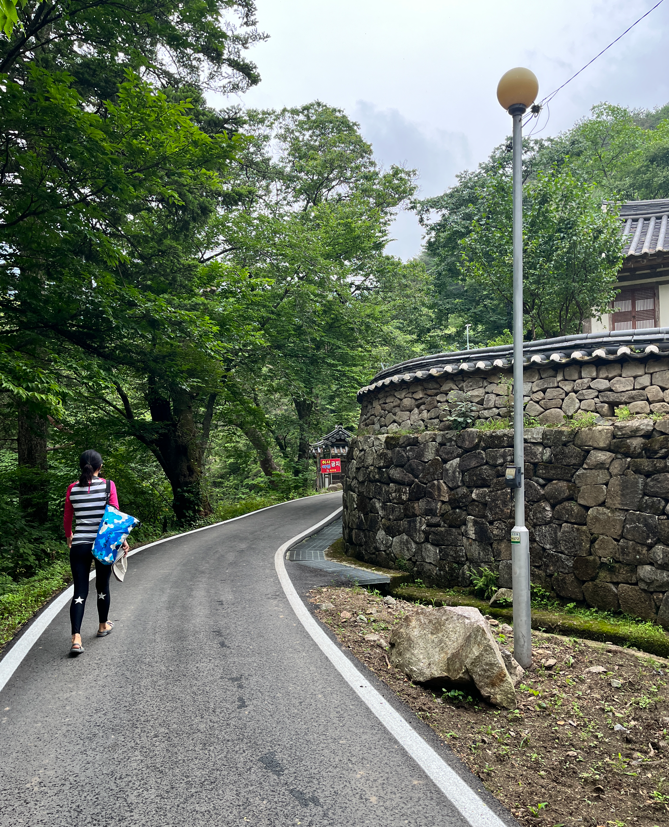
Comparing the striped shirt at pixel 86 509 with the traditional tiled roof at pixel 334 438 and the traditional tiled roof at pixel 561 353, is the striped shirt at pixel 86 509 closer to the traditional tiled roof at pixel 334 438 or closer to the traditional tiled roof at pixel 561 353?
the traditional tiled roof at pixel 561 353

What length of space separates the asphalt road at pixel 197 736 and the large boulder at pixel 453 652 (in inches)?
26.2

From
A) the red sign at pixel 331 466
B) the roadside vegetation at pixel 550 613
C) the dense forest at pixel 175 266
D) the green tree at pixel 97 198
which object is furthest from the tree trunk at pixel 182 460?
the red sign at pixel 331 466

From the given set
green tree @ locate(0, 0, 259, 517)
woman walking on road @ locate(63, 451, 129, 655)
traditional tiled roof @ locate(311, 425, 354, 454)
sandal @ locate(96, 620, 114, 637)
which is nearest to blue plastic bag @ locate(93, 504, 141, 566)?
woman walking on road @ locate(63, 451, 129, 655)

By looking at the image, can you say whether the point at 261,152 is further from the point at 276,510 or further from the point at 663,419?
the point at 663,419

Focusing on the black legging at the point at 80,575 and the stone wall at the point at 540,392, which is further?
the stone wall at the point at 540,392

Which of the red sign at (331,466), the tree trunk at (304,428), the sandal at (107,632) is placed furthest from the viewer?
the red sign at (331,466)

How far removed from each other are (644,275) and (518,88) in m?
10.4

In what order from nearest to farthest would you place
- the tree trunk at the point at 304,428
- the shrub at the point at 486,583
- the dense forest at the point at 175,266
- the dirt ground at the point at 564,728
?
the dirt ground at the point at 564,728 → the shrub at the point at 486,583 → the dense forest at the point at 175,266 → the tree trunk at the point at 304,428

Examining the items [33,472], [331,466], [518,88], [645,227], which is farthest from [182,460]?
[645,227]

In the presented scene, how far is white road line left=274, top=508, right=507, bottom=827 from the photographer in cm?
262

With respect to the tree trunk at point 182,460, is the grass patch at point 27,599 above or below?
below

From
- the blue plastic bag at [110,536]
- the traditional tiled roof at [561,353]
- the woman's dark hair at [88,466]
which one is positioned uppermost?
the traditional tiled roof at [561,353]

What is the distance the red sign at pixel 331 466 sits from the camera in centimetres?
2491

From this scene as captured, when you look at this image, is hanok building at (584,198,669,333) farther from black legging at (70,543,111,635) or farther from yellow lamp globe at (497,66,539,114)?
black legging at (70,543,111,635)
